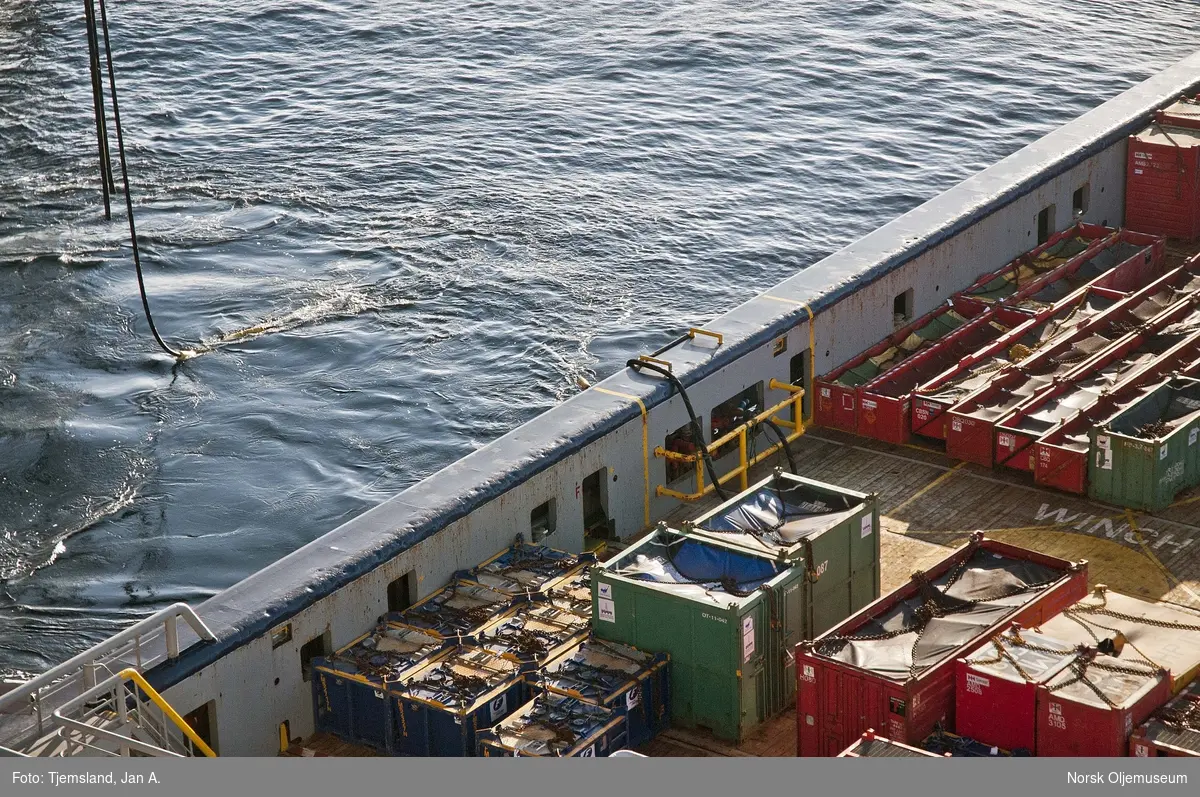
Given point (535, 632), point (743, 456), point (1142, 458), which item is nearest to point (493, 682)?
point (535, 632)

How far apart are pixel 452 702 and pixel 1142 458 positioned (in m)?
13.3

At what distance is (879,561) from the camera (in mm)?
26844

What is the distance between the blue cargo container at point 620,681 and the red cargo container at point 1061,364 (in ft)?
33.5

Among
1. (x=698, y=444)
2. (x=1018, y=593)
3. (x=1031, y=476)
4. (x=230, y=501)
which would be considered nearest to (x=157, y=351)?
(x=230, y=501)

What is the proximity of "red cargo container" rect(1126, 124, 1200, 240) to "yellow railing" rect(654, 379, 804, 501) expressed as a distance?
14.7 m

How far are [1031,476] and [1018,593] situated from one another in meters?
7.20

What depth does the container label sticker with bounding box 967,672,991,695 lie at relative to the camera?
71.6 ft

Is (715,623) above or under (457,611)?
above

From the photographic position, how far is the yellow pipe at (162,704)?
851 inches

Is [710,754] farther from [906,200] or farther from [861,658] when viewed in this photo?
[906,200]

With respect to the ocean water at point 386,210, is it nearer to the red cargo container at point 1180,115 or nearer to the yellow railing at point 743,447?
the yellow railing at point 743,447

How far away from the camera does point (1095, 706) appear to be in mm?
20844

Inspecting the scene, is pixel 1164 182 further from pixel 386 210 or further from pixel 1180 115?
pixel 386 210

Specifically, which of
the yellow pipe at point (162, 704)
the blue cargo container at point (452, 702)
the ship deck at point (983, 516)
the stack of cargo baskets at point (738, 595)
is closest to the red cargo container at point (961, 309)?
the ship deck at point (983, 516)
